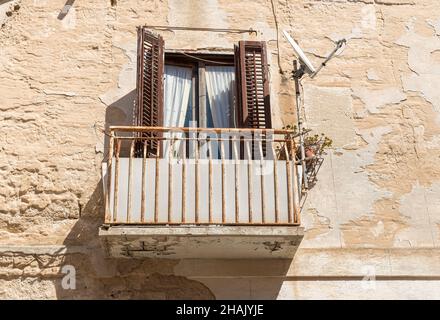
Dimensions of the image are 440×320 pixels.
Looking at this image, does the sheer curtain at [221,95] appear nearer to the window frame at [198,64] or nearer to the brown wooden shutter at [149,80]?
the window frame at [198,64]

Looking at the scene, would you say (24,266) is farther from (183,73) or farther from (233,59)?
(233,59)

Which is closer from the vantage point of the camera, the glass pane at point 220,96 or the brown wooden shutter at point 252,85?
the brown wooden shutter at point 252,85

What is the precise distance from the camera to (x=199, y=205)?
6148 millimetres

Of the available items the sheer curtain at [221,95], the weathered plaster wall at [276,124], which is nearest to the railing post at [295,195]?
the weathered plaster wall at [276,124]

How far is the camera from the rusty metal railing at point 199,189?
6078 mm

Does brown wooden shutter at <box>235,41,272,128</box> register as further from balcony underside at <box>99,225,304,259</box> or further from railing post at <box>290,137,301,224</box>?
balcony underside at <box>99,225,304,259</box>

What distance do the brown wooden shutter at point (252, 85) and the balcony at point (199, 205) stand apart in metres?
0.43

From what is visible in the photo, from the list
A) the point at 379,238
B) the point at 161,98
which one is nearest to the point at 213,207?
the point at 161,98

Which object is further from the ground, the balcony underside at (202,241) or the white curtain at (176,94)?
the white curtain at (176,94)

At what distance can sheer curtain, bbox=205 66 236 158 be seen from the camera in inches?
289

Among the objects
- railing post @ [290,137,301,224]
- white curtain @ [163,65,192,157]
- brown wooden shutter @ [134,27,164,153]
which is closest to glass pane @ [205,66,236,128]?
white curtain @ [163,65,192,157]

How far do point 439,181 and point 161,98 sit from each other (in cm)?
318

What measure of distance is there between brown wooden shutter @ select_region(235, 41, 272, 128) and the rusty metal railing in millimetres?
495

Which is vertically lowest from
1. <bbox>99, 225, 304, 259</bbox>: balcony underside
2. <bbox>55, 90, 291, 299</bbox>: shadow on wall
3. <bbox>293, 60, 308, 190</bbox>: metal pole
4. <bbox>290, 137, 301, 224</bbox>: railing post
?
<bbox>55, 90, 291, 299</bbox>: shadow on wall
